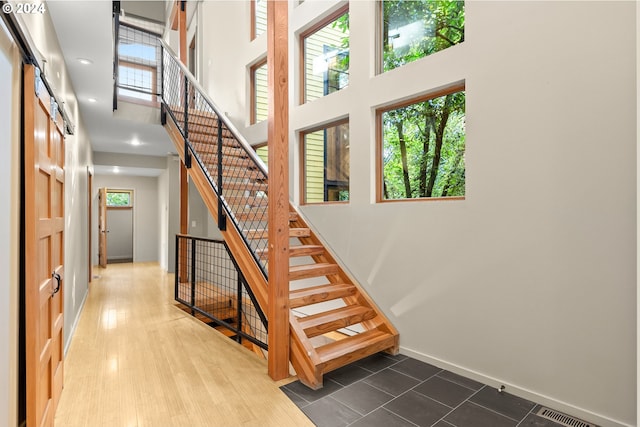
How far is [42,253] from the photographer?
70.2 inches

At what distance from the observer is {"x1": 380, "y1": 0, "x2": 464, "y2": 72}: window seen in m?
2.82

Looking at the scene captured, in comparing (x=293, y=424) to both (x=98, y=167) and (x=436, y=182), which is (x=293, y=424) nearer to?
(x=436, y=182)

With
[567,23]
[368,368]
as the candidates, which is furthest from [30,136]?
[567,23]

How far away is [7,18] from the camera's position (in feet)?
4.44

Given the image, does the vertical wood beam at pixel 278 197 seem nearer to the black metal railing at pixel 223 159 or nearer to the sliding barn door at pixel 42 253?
the black metal railing at pixel 223 159

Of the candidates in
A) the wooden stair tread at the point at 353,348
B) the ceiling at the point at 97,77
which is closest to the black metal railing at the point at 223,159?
the ceiling at the point at 97,77

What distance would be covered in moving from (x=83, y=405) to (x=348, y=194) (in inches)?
106

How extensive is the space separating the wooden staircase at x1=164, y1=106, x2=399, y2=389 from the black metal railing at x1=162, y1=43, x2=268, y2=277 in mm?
18

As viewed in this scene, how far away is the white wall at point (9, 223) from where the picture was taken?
135 cm

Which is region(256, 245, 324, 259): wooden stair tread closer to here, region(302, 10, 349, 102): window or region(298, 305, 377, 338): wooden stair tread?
region(298, 305, 377, 338): wooden stair tread

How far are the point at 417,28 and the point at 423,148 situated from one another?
3.46ft

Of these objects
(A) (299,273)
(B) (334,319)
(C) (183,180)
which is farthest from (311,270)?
(C) (183,180)

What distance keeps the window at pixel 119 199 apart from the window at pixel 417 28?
883 cm

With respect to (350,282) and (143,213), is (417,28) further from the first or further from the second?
(143,213)
